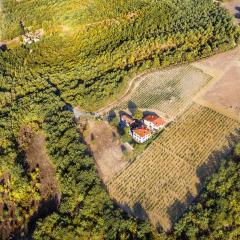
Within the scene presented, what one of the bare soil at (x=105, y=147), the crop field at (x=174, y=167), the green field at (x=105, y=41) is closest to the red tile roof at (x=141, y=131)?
the crop field at (x=174, y=167)

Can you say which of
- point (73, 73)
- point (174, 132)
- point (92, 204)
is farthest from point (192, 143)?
point (73, 73)

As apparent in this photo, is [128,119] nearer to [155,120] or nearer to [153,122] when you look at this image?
[153,122]

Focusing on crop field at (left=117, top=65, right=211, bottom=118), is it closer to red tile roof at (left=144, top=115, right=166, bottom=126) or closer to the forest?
the forest

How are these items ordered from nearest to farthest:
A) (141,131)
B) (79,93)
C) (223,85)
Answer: (141,131), (79,93), (223,85)

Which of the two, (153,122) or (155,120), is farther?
(155,120)

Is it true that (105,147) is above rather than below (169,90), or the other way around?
below

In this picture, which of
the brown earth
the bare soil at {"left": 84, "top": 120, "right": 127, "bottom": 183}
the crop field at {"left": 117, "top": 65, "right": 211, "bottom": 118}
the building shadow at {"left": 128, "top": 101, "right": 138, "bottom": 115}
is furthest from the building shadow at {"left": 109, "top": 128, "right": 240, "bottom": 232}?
the building shadow at {"left": 128, "top": 101, "right": 138, "bottom": 115}

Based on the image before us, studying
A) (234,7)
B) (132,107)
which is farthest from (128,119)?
(234,7)

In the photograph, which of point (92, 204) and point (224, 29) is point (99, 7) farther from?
point (92, 204)
